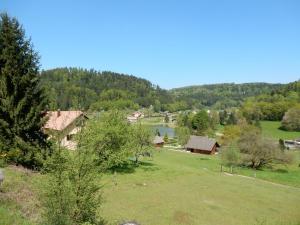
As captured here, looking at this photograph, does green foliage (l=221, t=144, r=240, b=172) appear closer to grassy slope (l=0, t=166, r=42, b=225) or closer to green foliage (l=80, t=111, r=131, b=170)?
green foliage (l=80, t=111, r=131, b=170)

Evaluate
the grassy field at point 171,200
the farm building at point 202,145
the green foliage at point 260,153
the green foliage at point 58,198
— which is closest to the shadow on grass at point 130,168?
the grassy field at point 171,200

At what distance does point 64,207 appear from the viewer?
14812 mm

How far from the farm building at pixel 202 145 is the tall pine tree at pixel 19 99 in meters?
69.2

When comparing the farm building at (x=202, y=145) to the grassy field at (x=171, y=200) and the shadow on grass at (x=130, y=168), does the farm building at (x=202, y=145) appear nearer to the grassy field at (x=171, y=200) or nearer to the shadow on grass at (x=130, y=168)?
the grassy field at (x=171, y=200)

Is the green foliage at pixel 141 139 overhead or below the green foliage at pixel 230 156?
overhead

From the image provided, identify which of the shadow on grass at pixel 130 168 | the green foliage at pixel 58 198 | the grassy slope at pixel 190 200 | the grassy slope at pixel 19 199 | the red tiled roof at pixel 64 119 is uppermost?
the red tiled roof at pixel 64 119

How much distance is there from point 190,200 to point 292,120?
13949 cm

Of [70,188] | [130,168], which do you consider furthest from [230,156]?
[70,188]

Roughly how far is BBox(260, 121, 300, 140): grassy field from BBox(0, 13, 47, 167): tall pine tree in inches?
4621

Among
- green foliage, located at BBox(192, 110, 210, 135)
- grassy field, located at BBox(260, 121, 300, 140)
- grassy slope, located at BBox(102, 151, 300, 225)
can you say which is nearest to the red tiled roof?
grassy slope, located at BBox(102, 151, 300, 225)

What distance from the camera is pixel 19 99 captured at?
30.4 m

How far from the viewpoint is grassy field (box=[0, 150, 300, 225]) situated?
2045 cm

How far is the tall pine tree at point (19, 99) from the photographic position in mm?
29062

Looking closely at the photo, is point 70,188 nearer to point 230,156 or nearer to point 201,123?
point 230,156
